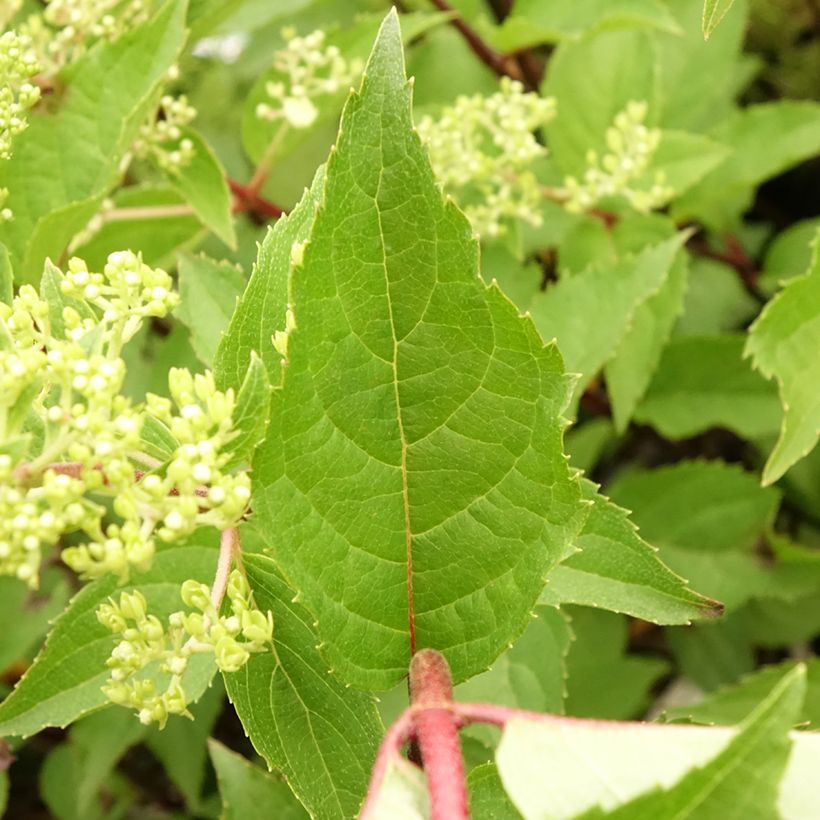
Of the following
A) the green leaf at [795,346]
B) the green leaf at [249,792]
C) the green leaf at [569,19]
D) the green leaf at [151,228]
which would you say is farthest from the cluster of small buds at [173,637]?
the green leaf at [569,19]

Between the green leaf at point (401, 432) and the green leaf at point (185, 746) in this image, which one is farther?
the green leaf at point (185, 746)

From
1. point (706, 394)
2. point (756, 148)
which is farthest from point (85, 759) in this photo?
point (756, 148)

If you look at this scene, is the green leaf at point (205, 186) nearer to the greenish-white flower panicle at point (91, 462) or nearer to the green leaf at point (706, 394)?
the greenish-white flower panicle at point (91, 462)

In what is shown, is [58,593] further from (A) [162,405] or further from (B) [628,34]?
(B) [628,34]

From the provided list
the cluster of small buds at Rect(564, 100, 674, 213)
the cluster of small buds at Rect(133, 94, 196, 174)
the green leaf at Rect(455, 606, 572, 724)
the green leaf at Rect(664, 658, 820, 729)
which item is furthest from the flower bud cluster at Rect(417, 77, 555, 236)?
the green leaf at Rect(664, 658, 820, 729)

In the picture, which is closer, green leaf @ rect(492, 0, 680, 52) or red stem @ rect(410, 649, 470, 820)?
red stem @ rect(410, 649, 470, 820)

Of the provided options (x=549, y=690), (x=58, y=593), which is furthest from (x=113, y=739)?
(x=549, y=690)

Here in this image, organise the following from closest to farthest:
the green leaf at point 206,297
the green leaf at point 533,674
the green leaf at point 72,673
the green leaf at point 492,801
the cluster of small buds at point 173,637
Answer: the cluster of small buds at point 173,637
the green leaf at point 492,801
the green leaf at point 72,673
the green leaf at point 206,297
the green leaf at point 533,674

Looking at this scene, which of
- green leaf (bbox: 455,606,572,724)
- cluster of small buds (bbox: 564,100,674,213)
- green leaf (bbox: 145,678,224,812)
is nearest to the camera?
green leaf (bbox: 455,606,572,724)

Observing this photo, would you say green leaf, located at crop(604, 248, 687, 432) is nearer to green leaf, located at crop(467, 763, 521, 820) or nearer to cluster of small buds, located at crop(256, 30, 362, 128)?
cluster of small buds, located at crop(256, 30, 362, 128)
